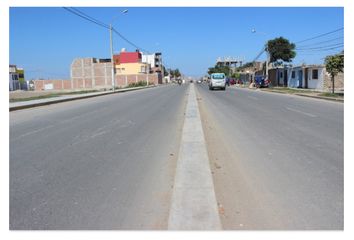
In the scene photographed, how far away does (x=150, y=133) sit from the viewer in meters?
10.6

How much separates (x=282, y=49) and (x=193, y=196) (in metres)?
60.5

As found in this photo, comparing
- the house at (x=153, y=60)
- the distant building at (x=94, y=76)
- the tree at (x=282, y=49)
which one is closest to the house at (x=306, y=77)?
the tree at (x=282, y=49)

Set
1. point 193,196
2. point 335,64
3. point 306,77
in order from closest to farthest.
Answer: point 193,196, point 335,64, point 306,77

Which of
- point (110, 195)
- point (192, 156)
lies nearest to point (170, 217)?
point (110, 195)

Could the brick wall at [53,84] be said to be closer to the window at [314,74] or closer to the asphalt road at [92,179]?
the window at [314,74]

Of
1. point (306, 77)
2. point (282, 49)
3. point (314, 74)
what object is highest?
point (282, 49)

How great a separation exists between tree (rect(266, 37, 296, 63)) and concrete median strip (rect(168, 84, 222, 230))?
57.9m

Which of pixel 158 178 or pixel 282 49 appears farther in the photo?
pixel 282 49

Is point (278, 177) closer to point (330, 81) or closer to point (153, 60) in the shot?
point (330, 81)

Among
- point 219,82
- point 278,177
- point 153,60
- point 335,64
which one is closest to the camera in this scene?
point 278,177

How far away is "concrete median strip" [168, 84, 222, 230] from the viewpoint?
4.04m

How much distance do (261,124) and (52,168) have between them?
7592 mm

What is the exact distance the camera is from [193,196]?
4820mm

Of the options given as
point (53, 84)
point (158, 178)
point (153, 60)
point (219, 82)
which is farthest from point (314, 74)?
point (153, 60)
